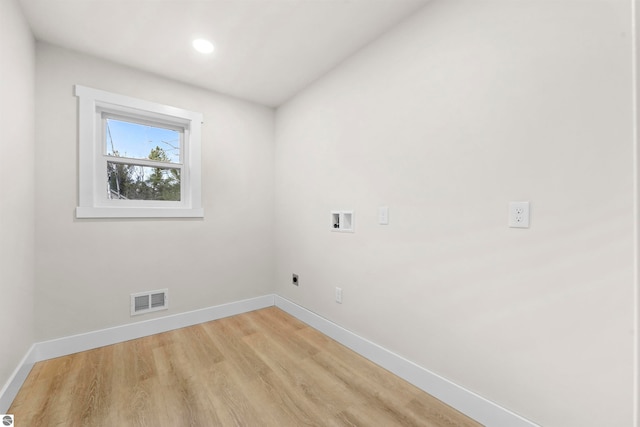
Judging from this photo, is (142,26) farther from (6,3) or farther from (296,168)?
(296,168)

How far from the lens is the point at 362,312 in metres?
2.07

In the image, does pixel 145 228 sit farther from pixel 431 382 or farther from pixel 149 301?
pixel 431 382

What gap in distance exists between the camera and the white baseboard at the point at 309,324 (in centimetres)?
139

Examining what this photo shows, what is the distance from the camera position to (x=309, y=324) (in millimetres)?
2586

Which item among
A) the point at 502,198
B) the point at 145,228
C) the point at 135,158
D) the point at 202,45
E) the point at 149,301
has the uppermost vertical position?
the point at 202,45

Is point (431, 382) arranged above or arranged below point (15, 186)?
below

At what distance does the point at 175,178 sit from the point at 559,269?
290 centimetres

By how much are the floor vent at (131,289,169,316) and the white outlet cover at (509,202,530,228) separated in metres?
2.69

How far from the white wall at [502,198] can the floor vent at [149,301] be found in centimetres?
166

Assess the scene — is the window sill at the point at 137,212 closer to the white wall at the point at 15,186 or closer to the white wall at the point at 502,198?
the white wall at the point at 15,186

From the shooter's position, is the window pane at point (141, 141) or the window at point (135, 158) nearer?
the window at point (135, 158)

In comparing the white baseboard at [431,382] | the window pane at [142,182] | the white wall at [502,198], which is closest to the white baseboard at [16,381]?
the window pane at [142,182]

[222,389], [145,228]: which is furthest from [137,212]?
[222,389]

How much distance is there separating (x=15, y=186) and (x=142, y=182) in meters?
0.89
